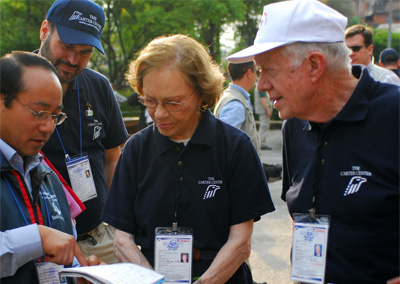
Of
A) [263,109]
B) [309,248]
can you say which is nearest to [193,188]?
[309,248]

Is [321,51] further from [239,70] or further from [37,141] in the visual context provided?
[239,70]

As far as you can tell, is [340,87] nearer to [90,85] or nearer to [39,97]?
[39,97]

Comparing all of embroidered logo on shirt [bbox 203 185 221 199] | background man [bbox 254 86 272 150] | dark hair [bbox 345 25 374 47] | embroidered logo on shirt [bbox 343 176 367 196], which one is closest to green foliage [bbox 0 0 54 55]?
background man [bbox 254 86 272 150]

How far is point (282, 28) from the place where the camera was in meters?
2.06

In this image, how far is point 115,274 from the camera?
1.83 m

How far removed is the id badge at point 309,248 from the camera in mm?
2051

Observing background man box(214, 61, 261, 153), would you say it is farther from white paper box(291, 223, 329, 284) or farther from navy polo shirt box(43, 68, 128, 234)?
white paper box(291, 223, 329, 284)

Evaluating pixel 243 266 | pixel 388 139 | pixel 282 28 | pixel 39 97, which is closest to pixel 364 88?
pixel 388 139

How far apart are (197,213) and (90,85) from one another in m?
1.46

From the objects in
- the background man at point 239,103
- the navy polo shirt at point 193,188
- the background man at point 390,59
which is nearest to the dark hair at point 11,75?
the navy polo shirt at point 193,188

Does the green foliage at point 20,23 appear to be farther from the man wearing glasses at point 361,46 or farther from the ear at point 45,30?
the ear at point 45,30

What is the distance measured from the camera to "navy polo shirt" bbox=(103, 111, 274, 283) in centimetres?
231

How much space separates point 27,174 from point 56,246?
390 millimetres

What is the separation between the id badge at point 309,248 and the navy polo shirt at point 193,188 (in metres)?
0.25
